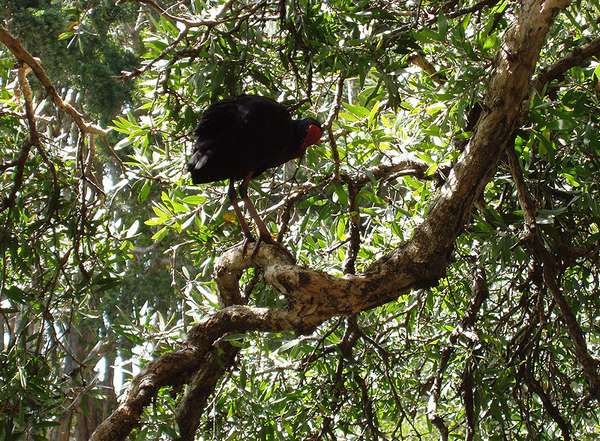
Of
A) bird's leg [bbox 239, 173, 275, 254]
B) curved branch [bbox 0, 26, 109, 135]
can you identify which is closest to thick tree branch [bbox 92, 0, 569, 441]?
bird's leg [bbox 239, 173, 275, 254]

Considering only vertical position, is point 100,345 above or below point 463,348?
above

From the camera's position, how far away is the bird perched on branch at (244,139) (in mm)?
3301

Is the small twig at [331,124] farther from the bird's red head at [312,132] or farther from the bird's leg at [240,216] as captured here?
the bird's leg at [240,216]

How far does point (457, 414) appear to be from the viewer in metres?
4.27

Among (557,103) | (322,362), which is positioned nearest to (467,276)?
(322,362)

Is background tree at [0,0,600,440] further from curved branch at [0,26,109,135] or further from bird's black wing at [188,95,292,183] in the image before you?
bird's black wing at [188,95,292,183]

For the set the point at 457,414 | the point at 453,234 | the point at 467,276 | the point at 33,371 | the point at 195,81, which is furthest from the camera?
the point at 457,414

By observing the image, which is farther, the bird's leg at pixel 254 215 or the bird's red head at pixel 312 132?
the bird's red head at pixel 312 132

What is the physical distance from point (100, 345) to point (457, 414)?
2.03 metres

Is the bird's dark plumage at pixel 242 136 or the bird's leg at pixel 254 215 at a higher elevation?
the bird's dark plumage at pixel 242 136

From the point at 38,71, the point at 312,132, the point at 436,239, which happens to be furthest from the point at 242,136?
the point at 436,239

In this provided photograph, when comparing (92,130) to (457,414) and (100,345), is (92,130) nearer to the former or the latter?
(100,345)

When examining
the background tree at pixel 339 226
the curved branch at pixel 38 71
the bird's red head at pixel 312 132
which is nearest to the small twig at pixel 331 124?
the background tree at pixel 339 226

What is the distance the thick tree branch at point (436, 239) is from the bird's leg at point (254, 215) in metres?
0.52
